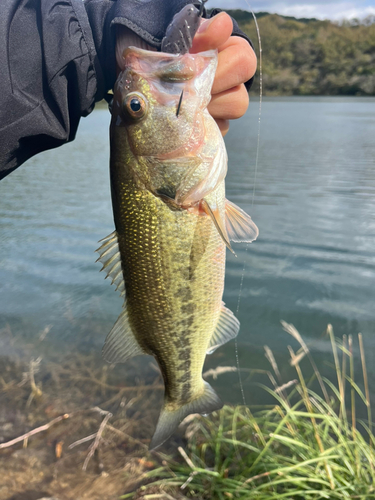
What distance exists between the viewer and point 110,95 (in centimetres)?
222

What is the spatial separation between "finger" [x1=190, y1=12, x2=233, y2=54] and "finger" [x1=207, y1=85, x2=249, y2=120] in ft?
1.04

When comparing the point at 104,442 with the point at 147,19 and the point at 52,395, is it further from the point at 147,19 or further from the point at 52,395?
the point at 147,19

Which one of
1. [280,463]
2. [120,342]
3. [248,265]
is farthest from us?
[248,265]

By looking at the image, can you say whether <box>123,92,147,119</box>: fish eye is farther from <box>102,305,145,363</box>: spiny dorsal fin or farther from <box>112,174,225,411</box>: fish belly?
<box>102,305,145,363</box>: spiny dorsal fin

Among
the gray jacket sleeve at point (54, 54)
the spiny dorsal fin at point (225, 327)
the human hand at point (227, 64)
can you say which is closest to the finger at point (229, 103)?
the human hand at point (227, 64)

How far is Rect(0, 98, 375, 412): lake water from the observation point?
5.91m

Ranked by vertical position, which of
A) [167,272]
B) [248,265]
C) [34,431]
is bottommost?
[248,265]

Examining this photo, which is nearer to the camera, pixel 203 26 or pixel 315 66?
pixel 203 26

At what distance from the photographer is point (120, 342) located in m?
2.15

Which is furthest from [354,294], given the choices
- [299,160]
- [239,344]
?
[299,160]

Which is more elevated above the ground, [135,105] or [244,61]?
[244,61]

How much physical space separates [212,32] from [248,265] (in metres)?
6.73

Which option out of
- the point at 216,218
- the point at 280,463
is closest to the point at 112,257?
the point at 216,218

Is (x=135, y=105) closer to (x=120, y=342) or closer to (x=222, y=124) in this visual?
(x=222, y=124)
